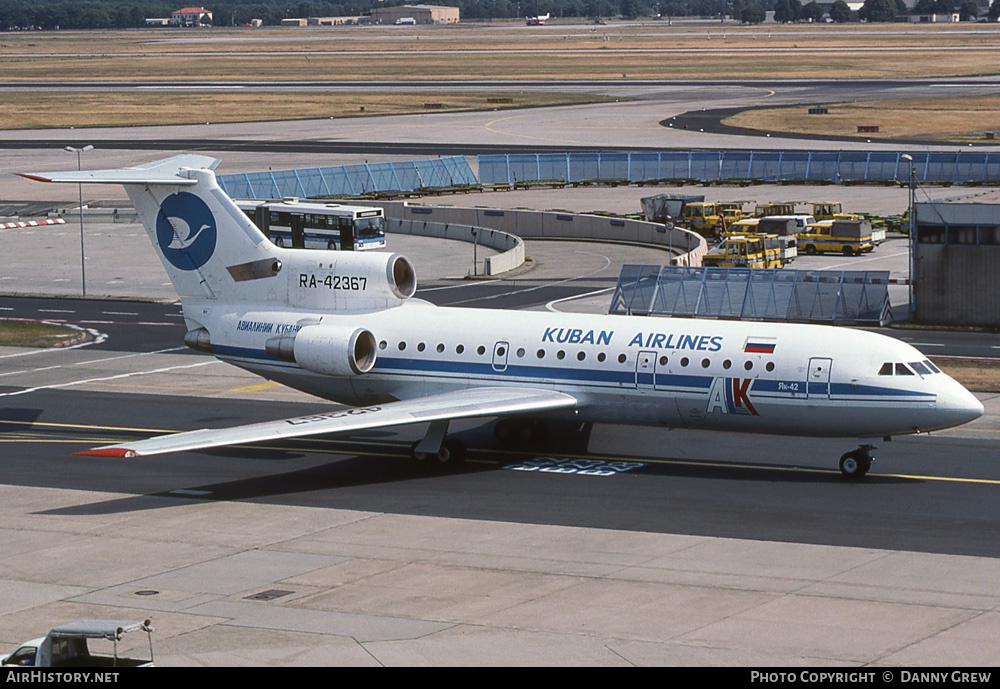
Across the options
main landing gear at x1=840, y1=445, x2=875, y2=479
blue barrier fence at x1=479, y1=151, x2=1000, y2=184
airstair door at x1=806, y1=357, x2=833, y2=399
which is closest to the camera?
airstair door at x1=806, y1=357, x2=833, y2=399

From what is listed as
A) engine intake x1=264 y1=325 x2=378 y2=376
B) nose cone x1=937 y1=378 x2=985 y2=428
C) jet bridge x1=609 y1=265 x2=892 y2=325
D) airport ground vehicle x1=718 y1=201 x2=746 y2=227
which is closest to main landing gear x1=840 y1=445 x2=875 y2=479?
nose cone x1=937 y1=378 x2=985 y2=428

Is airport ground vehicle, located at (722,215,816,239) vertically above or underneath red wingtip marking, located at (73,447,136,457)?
above

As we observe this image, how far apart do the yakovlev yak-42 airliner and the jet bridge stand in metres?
22.8

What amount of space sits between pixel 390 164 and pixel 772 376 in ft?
261

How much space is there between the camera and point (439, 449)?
3906cm

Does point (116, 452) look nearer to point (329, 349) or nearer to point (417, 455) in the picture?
point (329, 349)

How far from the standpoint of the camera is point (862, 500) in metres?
34.2

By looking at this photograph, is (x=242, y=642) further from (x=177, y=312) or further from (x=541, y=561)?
(x=177, y=312)

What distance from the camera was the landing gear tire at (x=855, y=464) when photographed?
3641cm

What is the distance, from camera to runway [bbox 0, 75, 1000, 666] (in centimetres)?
2395

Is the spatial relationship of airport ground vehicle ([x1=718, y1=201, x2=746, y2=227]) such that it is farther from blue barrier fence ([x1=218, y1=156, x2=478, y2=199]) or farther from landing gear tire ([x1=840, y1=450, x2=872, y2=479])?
landing gear tire ([x1=840, y1=450, x2=872, y2=479])

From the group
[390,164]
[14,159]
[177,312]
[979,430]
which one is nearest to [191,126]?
[14,159]

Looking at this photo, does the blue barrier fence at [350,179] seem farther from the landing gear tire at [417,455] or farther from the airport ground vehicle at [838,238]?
the landing gear tire at [417,455]

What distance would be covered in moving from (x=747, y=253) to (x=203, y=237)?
125ft
